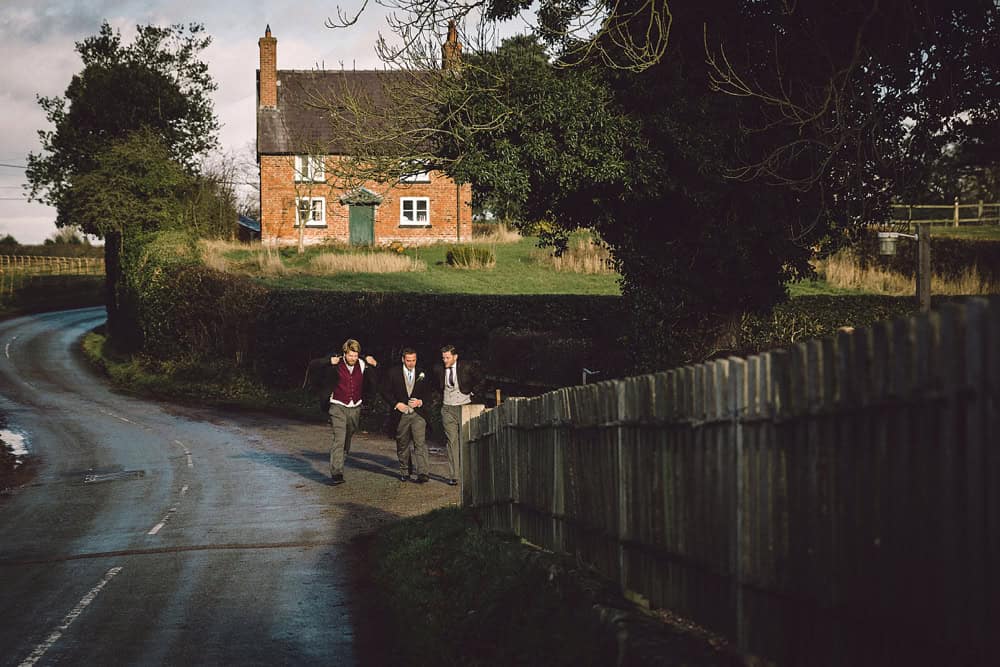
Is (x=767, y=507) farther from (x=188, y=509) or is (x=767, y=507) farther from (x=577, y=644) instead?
(x=188, y=509)

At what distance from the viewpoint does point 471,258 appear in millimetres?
47688

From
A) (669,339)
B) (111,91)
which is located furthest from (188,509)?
(111,91)

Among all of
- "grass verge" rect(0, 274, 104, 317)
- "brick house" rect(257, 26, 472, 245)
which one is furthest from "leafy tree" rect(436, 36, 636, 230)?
"grass verge" rect(0, 274, 104, 317)

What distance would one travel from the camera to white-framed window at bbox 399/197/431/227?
5947cm

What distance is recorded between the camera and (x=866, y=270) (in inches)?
1556

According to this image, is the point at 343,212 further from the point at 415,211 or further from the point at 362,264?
the point at 362,264

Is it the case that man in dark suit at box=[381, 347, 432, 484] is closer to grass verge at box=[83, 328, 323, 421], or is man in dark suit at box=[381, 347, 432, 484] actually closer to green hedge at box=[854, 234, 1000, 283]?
grass verge at box=[83, 328, 323, 421]

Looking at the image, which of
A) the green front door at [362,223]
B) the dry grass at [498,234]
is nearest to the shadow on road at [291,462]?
the dry grass at [498,234]

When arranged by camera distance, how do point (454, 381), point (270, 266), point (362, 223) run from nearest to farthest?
point (454, 381) < point (270, 266) < point (362, 223)

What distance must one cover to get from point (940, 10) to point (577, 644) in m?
12.6

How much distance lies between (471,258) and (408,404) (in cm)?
3210

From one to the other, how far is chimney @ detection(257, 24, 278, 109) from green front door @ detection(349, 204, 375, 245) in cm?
766

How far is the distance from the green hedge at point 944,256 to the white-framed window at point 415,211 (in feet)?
85.2

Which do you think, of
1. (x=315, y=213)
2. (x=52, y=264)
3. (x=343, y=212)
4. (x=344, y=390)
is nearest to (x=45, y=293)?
(x=52, y=264)
